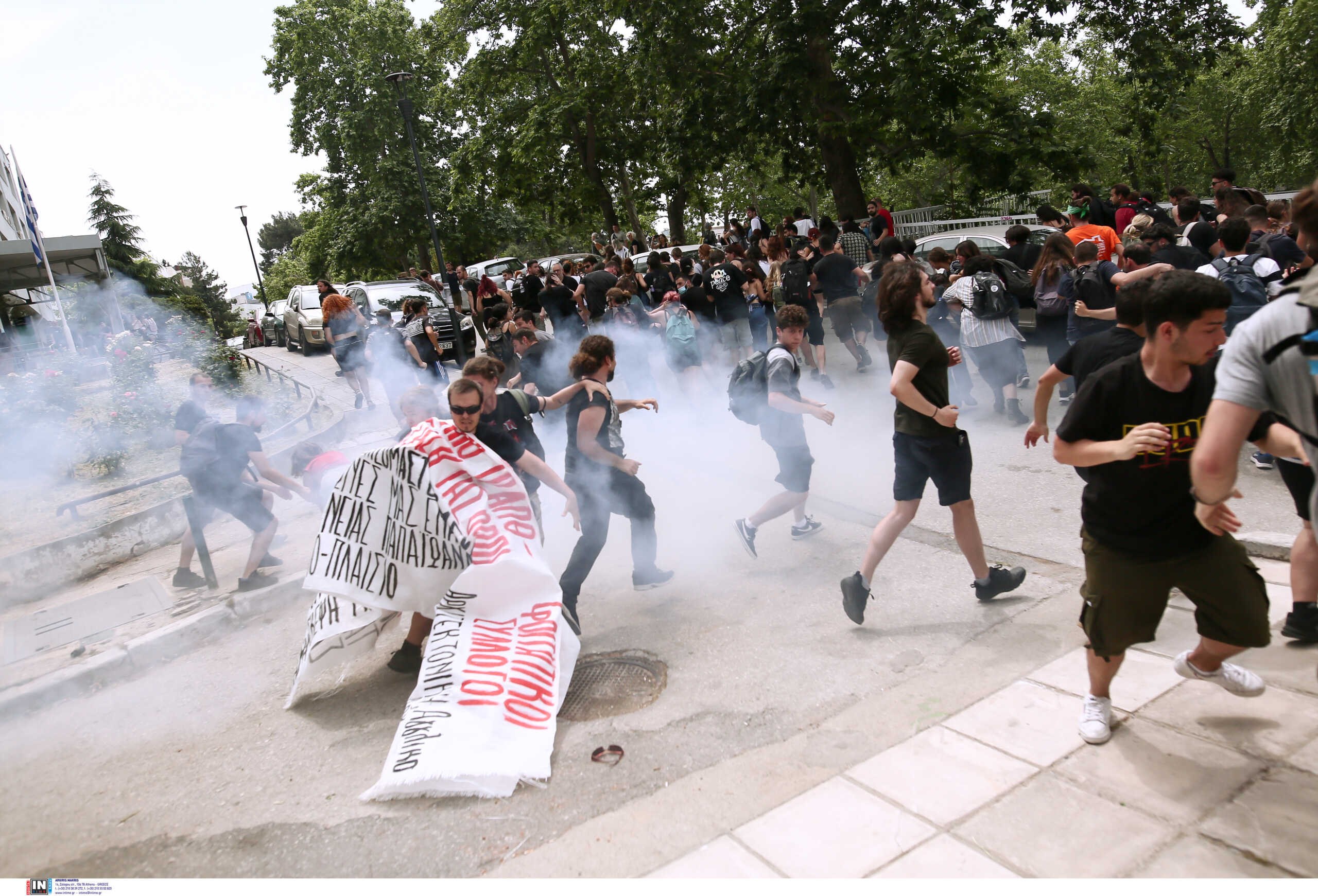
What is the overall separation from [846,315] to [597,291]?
345 cm

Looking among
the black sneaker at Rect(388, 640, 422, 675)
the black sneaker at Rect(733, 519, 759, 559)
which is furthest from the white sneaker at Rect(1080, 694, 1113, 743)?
the black sneaker at Rect(388, 640, 422, 675)

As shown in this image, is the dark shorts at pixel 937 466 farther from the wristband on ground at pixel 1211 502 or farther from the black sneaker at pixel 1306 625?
the wristband on ground at pixel 1211 502

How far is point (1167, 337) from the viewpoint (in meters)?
2.64

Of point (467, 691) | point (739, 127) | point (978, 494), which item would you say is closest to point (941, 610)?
point (978, 494)

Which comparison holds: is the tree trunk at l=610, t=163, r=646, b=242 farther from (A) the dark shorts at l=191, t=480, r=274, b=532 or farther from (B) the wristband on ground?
(B) the wristband on ground

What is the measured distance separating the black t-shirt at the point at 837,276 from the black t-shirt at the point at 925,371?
6.02 metres

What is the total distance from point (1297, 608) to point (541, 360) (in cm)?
606

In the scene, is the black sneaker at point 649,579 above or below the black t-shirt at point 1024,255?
below

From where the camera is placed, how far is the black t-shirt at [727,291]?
1082cm

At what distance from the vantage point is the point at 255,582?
6555mm

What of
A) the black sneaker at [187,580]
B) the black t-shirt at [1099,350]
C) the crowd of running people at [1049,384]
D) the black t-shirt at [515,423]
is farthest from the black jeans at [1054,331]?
the black sneaker at [187,580]

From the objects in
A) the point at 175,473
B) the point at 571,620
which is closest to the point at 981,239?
the point at 571,620

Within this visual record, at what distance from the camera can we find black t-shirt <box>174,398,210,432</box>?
21.2 ft

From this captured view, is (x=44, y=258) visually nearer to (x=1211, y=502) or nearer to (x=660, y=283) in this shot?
(x=660, y=283)
